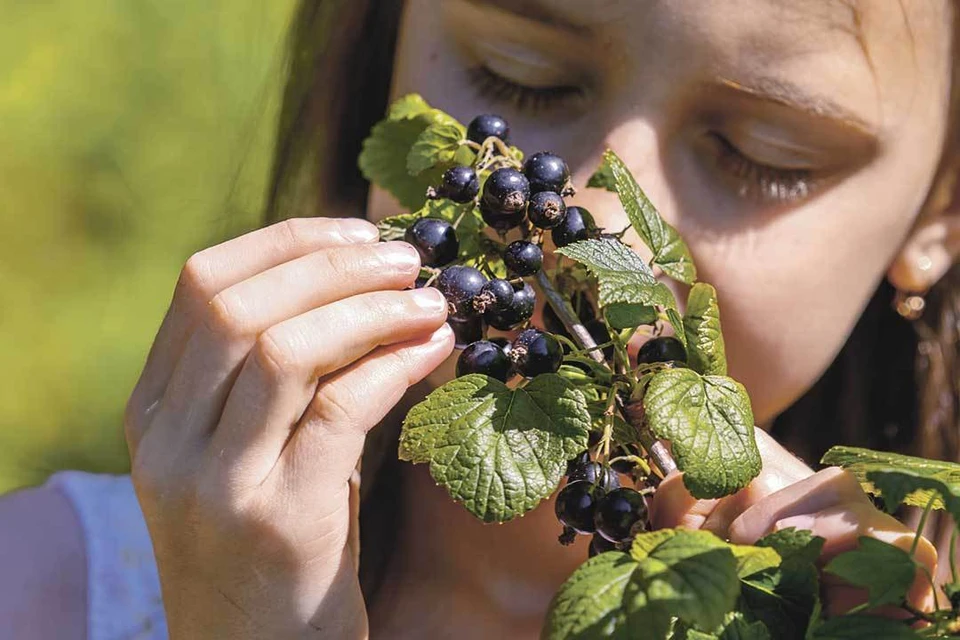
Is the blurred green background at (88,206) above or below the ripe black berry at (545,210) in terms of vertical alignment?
below

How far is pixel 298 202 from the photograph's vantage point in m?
1.54

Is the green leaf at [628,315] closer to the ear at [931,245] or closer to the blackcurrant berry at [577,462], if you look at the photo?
the blackcurrant berry at [577,462]

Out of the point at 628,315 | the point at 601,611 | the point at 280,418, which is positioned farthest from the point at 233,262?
the point at 601,611

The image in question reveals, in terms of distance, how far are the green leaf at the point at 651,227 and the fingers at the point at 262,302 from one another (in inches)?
6.5

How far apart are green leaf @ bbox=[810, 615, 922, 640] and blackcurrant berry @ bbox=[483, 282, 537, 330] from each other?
0.95ft

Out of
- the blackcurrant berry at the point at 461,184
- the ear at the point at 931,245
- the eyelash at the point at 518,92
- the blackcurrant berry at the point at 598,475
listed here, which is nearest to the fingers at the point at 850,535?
the blackcurrant berry at the point at 598,475

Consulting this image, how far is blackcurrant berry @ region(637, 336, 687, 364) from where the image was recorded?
0.69 metres

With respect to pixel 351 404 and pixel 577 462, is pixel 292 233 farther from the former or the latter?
pixel 577 462

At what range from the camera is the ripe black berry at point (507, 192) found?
0.71 m

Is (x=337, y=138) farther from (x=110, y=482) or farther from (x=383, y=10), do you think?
(x=110, y=482)

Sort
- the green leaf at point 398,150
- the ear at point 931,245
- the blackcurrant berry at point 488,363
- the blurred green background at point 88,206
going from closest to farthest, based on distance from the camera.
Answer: the blackcurrant berry at point 488,363 → the green leaf at point 398,150 → the ear at point 931,245 → the blurred green background at point 88,206

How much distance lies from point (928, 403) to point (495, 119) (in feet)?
3.31

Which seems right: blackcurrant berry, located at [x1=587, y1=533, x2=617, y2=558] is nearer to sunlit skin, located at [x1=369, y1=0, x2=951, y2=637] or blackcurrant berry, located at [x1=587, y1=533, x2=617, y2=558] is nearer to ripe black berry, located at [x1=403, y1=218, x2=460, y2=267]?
ripe black berry, located at [x1=403, y1=218, x2=460, y2=267]

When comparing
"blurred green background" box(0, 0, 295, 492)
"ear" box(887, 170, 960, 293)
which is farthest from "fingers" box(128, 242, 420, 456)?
"blurred green background" box(0, 0, 295, 492)
